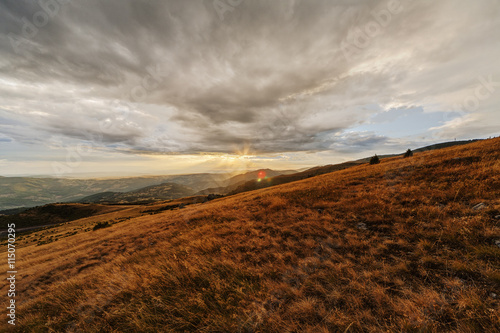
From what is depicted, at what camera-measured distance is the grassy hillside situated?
3529 mm

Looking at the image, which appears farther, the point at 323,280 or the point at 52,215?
the point at 52,215

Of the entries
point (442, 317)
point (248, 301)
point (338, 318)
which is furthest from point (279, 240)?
point (442, 317)

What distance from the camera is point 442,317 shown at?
3.24 m

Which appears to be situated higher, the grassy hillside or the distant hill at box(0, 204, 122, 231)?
the grassy hillside

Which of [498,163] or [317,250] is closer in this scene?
[317,250]

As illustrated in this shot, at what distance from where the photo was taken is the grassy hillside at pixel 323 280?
3529mm

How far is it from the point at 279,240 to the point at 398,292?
403 cm

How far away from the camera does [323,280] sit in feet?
15.3

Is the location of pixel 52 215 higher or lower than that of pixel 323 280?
lower

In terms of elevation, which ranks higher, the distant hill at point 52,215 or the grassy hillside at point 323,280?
the grassy hillside at point 323,280

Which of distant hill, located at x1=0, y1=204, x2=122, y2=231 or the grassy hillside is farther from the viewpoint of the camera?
distant hill, located at x1=0, y1=204, x2=122, y2=231

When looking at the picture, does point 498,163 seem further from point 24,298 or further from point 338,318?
point 24,298

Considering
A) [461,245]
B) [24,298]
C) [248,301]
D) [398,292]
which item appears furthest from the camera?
[24,298]

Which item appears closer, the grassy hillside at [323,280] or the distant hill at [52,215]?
the grassy hillside at [323,280]
